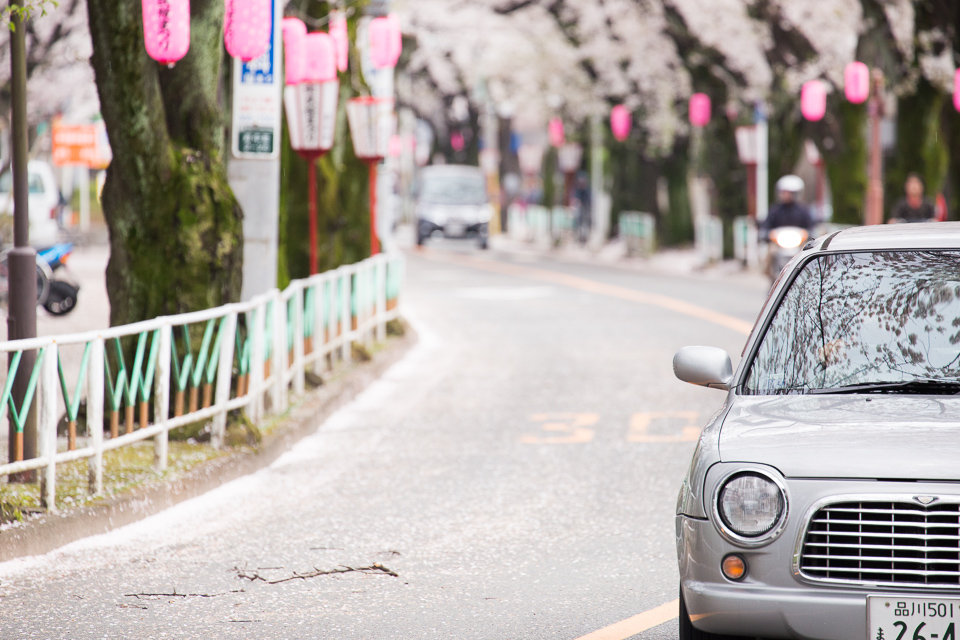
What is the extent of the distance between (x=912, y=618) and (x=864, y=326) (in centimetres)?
144

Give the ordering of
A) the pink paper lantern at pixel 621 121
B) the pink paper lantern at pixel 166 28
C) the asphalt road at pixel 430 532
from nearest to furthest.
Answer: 1. the asphalt road at pixel 430 532
2. the pink paper lantern at pixel 166 28
3. the pink paper lantern at pixel 621 121

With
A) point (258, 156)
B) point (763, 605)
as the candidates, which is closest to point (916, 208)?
point (258, 156)

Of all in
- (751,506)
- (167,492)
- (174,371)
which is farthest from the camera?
(174,371)

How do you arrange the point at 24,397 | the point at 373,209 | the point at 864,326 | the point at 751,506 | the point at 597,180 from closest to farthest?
the point at 751,506 < the point at 864,326 < the point at 24,397 < the point at 373,209 < the point at 597,180

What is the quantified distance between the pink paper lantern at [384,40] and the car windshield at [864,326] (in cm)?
1396

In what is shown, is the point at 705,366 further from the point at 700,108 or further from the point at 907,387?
the point at 700,108

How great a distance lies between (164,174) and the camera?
9.84 m

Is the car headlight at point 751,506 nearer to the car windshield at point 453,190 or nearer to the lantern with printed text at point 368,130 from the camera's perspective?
the lantern with printed text at point 368,130

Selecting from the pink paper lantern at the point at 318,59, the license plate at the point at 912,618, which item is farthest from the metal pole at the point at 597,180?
the license plate at the point at 912,618

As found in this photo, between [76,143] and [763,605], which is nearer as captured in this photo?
[763,605]

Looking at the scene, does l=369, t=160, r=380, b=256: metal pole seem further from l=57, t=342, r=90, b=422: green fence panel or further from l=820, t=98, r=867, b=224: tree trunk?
l=820, t=98, r=867, b=224: tree trunk

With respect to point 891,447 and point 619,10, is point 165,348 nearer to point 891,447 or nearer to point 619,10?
point 891,447

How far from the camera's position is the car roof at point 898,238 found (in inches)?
215

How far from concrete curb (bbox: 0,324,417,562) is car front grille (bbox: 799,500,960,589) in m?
4.21
